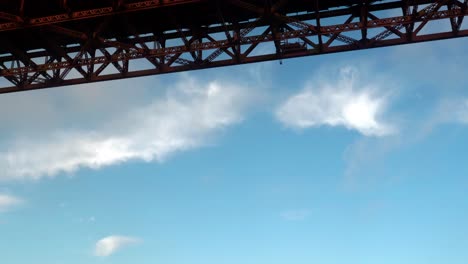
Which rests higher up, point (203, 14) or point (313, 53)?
point (203, 14)

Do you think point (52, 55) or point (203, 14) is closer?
point (203, 14)

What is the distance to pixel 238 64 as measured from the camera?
1608 cm

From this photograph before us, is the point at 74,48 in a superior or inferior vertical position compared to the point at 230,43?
superior

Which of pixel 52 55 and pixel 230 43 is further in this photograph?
pixel 52 55

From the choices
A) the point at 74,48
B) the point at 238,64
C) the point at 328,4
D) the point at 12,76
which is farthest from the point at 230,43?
the point at 12,76

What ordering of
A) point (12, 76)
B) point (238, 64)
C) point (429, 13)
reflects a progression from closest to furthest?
point (429, 13) < point (238, 64) < point (12, 76)

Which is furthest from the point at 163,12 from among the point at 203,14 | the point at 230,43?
the point at 230,43

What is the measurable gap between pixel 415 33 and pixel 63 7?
11.1 m

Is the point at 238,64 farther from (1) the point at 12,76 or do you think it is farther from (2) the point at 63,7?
(1) the point at 12,76

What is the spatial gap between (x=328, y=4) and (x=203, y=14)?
168 inches

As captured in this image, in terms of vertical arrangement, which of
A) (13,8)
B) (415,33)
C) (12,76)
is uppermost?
(13,8)

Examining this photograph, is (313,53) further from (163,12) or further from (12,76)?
(12,76)

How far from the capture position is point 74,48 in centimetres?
1848

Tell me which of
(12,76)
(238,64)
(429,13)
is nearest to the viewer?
(429,13)
